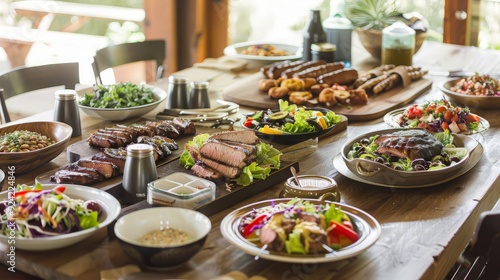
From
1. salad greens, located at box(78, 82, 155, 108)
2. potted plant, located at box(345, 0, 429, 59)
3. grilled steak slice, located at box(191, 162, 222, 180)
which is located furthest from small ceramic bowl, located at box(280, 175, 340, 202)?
potted plant, located at box(345, 0, 429, 59)

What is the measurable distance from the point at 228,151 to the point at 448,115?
38.8 inches

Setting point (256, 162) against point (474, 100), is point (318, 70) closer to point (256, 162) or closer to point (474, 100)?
point (474, 100)

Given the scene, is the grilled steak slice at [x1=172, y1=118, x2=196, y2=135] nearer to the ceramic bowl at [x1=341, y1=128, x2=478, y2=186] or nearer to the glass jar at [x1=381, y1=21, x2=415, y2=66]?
the ceramic bowl at [x1=341, y1=128, x2=478, y2=186]

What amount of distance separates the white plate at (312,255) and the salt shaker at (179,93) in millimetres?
1209

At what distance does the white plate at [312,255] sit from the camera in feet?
5.59

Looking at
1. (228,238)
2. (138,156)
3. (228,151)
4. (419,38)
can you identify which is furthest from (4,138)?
(419,38)

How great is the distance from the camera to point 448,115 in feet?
9.14

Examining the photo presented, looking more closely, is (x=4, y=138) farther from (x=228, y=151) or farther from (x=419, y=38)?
(x=419, y=38)

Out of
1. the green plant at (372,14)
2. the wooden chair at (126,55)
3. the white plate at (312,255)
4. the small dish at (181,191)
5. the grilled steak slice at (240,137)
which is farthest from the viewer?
the green plant at (372,14)

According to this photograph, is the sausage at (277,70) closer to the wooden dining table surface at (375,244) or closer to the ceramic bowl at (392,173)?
the wooden dining table surface at (375,244)

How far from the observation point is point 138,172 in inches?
83.7

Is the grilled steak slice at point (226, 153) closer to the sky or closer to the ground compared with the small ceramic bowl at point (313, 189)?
closer to the sky

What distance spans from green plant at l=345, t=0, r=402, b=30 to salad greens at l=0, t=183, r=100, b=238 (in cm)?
259

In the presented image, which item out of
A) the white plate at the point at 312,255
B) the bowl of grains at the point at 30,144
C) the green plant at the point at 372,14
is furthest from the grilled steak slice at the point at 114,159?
the green plant at the point at 372,14
